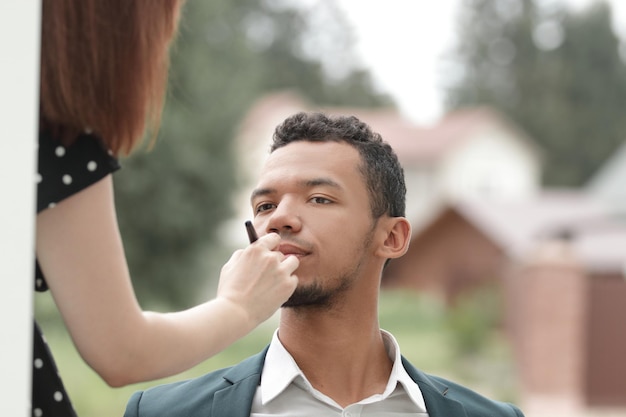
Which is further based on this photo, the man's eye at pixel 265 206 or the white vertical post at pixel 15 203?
the man's eye at pixel 265 206

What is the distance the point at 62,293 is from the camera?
137 cm

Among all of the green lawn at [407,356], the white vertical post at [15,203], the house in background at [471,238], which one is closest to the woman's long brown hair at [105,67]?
the white vertical post at [15,203]

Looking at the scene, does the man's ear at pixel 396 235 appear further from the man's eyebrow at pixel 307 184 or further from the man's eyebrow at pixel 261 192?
the man's eyebrow at pixel 261 192

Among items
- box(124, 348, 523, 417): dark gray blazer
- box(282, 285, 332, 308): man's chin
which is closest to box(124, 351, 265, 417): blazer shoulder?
box(124, 348, 523, 417): dark gray blazer

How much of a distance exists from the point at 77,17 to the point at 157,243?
1694 cm

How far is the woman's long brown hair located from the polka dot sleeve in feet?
0.05

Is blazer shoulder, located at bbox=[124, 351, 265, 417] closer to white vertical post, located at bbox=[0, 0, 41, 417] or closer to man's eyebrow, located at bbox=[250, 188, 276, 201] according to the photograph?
man's eyebrow, located at bbox=[250, 188, 276, 201]

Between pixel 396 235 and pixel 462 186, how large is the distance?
36.4 m

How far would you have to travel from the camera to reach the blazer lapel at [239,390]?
7.79ft

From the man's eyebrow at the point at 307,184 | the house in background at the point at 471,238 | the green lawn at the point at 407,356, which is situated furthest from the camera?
the house in background at the point at 471,238

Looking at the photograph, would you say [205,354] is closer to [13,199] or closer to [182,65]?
[13,199]

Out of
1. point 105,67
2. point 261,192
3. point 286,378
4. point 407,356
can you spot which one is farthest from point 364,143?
point 407,356

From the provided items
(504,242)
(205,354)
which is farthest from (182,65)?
(205,354)

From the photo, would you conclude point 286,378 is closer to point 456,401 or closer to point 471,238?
point 456,401
